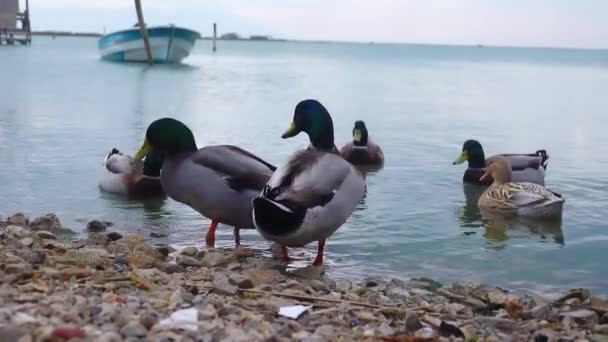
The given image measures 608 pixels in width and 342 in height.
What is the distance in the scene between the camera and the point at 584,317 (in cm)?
547

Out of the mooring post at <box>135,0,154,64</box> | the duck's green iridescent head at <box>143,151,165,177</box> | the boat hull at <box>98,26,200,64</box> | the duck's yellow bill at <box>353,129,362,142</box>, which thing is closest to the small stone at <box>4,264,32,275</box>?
the duck's green iridescent head at <box>143,151,165,177</box>

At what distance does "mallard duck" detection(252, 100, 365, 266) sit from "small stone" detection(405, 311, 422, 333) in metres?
1.42

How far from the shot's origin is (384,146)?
53.4 ft

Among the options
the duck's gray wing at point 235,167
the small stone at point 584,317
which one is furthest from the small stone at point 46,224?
the small stone at point 584,317

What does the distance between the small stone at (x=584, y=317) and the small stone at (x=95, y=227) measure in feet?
14.0

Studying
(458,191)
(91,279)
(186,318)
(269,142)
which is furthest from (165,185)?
(269,142)

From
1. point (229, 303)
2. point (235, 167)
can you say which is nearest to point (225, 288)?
point (229, 303)

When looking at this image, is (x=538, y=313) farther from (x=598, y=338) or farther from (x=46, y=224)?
(x=46, y=224)

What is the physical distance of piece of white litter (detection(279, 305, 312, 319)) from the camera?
14.8ft

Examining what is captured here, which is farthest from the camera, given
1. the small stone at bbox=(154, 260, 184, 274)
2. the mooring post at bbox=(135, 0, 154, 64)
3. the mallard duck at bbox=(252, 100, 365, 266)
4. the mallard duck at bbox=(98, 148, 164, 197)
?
the mooring post at bbox=(135, 0, 154, 64)

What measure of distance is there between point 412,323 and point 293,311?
2.05 ft

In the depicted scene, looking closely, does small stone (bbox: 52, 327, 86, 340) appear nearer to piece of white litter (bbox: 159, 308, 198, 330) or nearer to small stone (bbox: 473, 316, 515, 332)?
piece of white litter (bbox: 159, 308, 198, 330)

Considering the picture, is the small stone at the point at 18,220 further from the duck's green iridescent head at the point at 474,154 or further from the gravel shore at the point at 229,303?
the duck's green iridescent head at the point at 474,154

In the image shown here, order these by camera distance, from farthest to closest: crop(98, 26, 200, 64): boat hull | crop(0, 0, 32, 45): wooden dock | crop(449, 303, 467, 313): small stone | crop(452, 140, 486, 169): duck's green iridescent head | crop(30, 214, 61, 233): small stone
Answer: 1. crop(0, 0, 32, 45): wooden dock
2. crop(98, 26, 200, 64): boat hull
3. crop(452, 140, 486, 169): duck's green iridescent head
4. crop(30, 214, 61, 233): small stone
5. crop(449, 303, 467, 313): small stone
